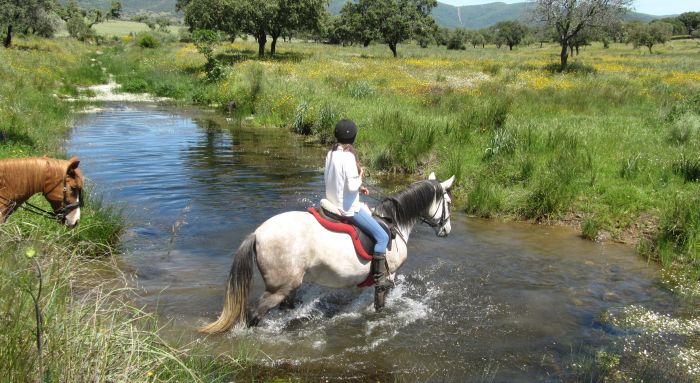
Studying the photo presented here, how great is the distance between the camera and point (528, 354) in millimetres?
6316

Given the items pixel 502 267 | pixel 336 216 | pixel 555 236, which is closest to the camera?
pixel 336 216

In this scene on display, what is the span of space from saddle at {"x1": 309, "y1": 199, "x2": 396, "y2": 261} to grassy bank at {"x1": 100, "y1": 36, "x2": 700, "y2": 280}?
5.73 metres

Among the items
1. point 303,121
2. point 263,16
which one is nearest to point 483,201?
point 303,121

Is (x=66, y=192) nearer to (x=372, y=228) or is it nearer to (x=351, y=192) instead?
(x=351, y=192)

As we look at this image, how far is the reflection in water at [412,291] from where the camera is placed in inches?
243

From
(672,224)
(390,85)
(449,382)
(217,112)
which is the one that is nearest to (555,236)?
(672,224)

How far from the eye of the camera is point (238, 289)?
20.3 ft

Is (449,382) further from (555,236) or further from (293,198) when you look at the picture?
(293,198)

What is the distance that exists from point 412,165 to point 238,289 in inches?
380

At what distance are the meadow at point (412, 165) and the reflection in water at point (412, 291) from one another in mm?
687

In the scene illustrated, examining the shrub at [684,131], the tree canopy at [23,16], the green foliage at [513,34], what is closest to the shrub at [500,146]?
the shrub at [684,131]

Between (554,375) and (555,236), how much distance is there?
210 inches

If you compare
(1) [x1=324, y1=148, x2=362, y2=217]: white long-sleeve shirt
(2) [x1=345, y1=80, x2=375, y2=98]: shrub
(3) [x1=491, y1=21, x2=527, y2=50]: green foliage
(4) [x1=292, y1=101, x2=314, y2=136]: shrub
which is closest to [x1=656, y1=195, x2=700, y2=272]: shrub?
(1) [x1=324, y1=148, x2=362, y2=217]: white long-sleeve shirt

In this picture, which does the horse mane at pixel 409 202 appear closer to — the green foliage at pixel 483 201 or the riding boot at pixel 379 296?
the riding boot at pixel 379 296
